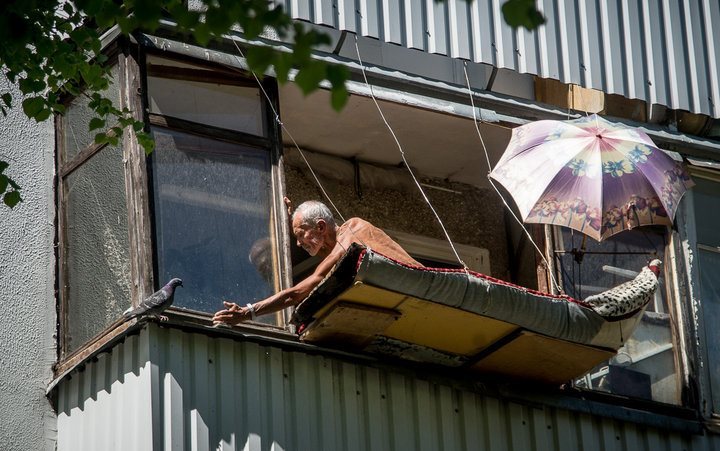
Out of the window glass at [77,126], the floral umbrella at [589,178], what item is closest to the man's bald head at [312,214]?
the window glass at [77,126]

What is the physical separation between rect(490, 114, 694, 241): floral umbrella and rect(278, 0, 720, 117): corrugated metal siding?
774mm

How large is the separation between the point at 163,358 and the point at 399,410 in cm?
167

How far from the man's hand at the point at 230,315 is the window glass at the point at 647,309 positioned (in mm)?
2893

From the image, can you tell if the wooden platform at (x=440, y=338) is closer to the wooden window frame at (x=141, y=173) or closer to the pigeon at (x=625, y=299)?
the pigeon at (x=625, y=299)

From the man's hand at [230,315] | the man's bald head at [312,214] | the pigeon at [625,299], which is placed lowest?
the man's hand at [230,315]

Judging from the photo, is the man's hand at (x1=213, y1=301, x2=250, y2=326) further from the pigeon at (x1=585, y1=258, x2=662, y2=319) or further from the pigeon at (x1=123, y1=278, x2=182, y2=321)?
the pigeon at (x1=585, y1=258, x2=662, y2=319)

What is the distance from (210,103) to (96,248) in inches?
47.5

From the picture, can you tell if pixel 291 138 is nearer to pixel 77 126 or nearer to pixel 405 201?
pixel 405 201

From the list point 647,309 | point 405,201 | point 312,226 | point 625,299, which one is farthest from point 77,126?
point 647,309

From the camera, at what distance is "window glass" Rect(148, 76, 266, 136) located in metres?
10.2

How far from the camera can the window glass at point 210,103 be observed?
10.2m

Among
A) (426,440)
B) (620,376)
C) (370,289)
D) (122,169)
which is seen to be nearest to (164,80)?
(122,169)

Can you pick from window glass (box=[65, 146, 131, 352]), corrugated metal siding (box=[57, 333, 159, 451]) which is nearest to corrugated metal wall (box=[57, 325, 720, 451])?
corrugated metal siding (box=[57, 333, 159, 451])

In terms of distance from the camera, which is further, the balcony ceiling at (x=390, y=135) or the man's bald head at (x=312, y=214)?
the balcony ceiling at (x=390, y=135)
